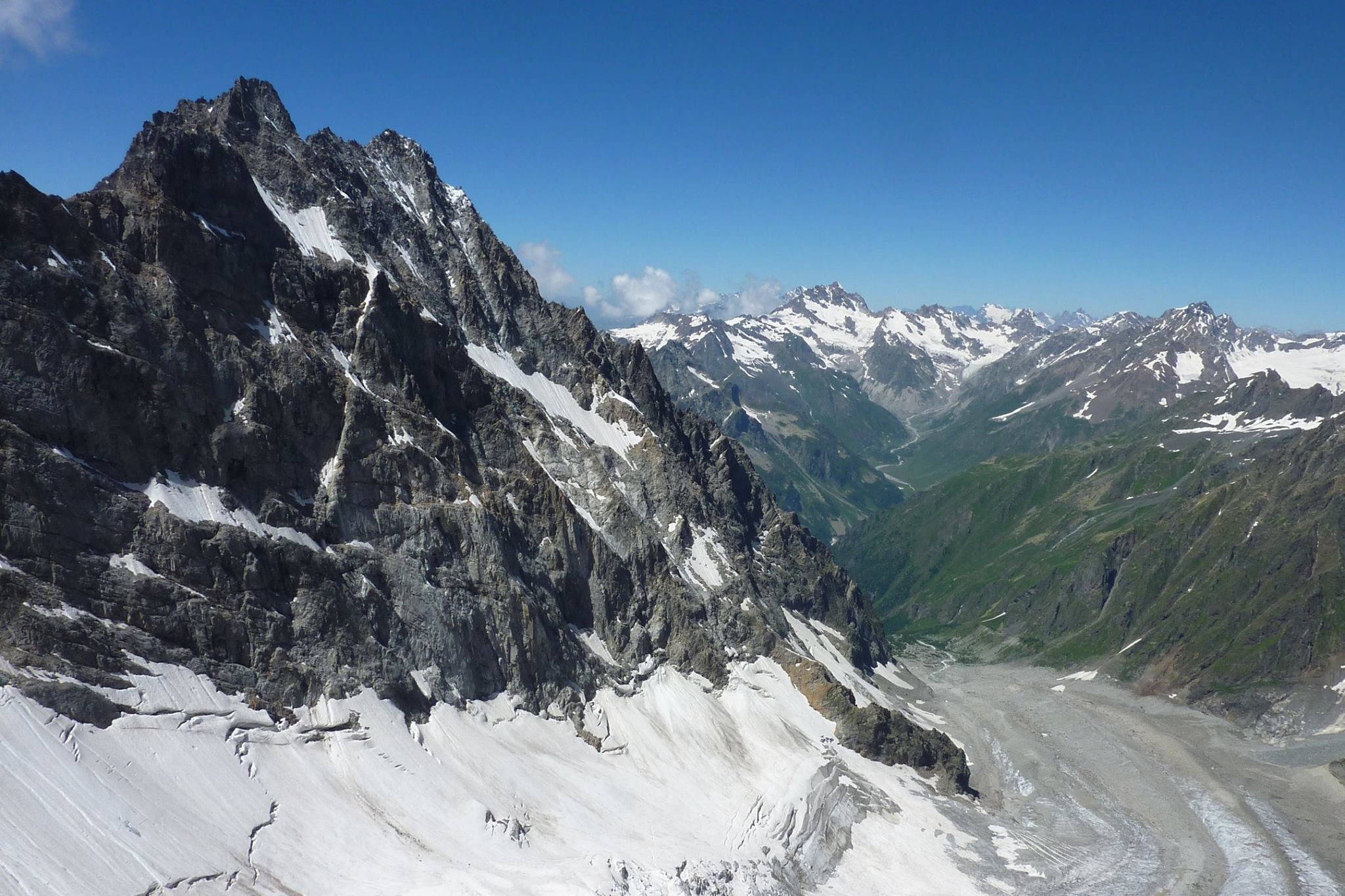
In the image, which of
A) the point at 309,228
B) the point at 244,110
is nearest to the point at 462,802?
the point at 309,228

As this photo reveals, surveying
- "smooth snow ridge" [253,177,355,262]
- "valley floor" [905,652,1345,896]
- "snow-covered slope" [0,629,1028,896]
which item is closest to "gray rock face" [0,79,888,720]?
"smooth snow ridge" [253,177,355,262]

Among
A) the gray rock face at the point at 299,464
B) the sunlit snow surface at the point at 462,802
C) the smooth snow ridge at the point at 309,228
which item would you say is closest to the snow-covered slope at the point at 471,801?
the sunlit snow surface at the point at 462,802

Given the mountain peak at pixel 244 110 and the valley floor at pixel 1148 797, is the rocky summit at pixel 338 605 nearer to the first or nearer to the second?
the mountain peak at pixel 244 110

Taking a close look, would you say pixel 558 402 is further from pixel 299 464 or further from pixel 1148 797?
pixel 1148 797

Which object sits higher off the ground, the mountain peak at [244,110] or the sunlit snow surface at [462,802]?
the mountain peak at [244,110]

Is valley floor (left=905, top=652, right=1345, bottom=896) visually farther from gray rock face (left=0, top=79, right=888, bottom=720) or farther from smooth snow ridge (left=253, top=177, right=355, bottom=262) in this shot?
smooth snow ridge (left=253, top=177, right=355, bottom=262)
